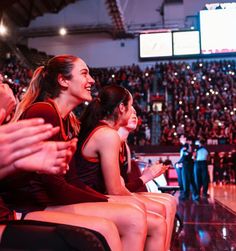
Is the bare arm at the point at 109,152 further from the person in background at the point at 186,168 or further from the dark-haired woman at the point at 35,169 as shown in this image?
the person in background at the point at 186,168

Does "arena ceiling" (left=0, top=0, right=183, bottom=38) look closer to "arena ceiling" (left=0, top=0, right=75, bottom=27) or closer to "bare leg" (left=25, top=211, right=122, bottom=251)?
"arena ceiling" (left=0, top=0, right=75, bottom=27)

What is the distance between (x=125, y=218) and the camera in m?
1.56

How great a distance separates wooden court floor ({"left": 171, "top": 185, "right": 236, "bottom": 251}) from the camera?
3.41 m

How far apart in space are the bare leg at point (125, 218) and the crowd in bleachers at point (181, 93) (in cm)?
1160

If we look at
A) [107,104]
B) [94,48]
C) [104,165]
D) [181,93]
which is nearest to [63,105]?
[104,165]

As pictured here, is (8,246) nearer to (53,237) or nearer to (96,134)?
(53,237)

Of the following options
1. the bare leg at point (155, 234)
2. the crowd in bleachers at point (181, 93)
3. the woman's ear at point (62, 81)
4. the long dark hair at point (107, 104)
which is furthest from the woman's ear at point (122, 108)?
the crowd in bleachers at point (181, 93)

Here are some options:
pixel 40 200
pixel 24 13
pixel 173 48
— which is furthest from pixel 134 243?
pixel 24 13

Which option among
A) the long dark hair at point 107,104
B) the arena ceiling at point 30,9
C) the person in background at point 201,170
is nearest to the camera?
the long dark hair at point 107,104

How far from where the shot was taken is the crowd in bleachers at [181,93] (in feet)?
47.3

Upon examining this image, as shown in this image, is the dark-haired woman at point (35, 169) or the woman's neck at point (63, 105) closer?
the dark-haired woman at point (35, 169)

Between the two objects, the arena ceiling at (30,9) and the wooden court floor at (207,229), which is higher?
the arena ceiling at (30,9)

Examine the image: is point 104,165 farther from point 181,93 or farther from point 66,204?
point 181,93

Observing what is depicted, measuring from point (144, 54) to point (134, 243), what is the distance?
19.0 m
